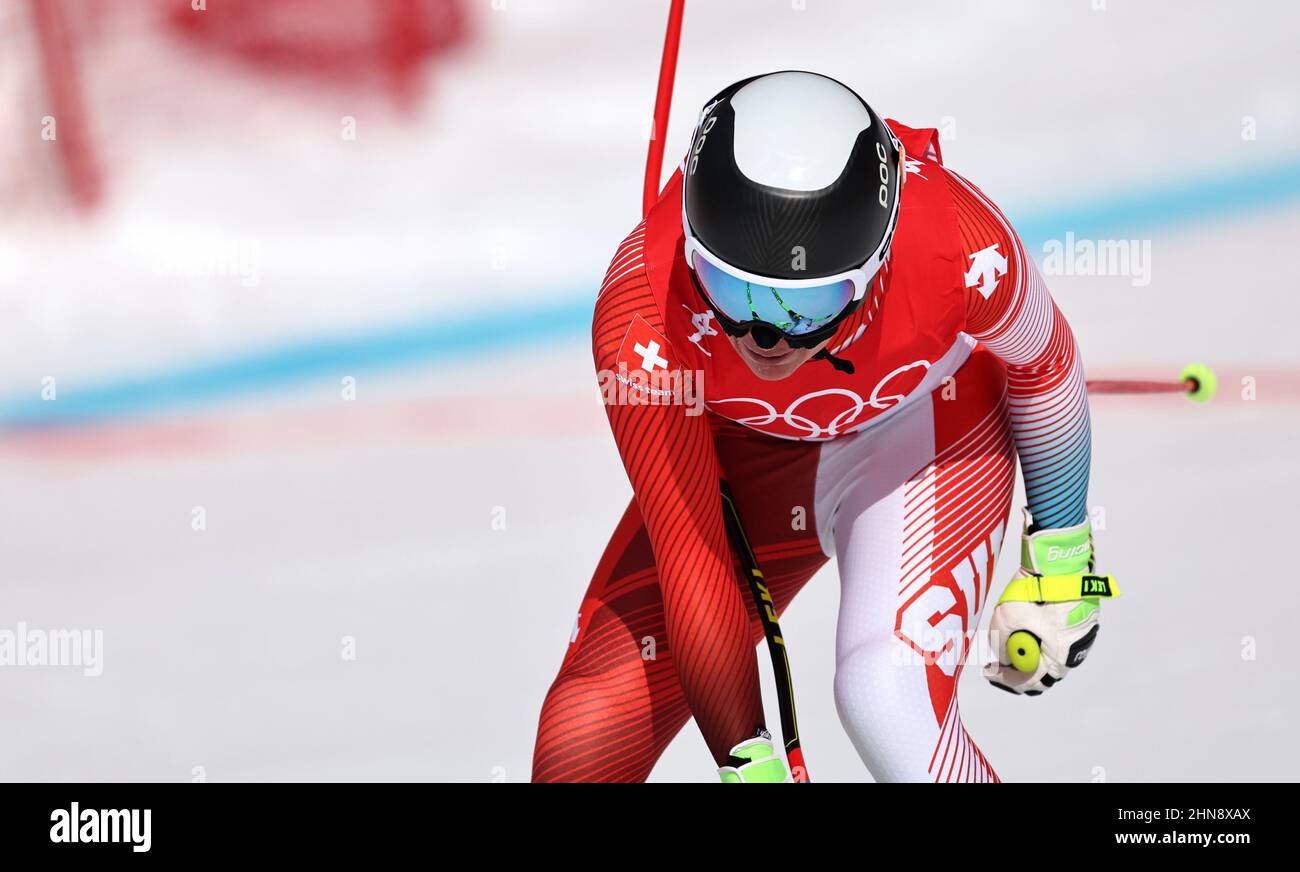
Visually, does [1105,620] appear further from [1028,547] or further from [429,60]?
[429,60]

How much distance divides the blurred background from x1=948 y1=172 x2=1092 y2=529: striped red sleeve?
1025mm

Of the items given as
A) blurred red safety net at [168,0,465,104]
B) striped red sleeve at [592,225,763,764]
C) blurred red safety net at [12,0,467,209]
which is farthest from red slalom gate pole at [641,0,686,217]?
blurred red safety net at [168,0,465,104]

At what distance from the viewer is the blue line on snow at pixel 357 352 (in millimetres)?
5820

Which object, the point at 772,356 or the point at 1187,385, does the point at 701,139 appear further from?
the point at 1187,385

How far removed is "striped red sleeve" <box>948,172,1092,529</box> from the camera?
3.16 metres

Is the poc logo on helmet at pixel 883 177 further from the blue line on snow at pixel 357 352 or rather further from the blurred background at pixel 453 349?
the blue line on snow at pixel 357 352

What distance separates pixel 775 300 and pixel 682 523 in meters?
0.48

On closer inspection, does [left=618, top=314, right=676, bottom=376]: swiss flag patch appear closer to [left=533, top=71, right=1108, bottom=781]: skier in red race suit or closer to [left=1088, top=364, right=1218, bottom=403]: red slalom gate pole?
[left=533, top=71, right=1108, bottom=781]: skier in red race suit

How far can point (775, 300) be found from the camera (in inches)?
111

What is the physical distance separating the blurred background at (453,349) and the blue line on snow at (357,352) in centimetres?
1

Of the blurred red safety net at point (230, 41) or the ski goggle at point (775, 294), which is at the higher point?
the blurred red safety net at point (230, 41)

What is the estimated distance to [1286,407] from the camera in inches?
213
